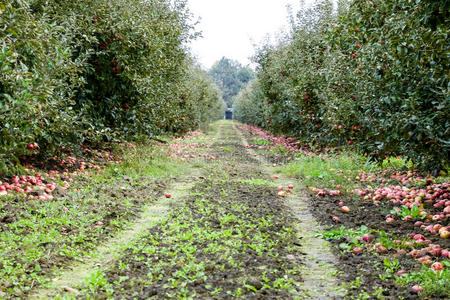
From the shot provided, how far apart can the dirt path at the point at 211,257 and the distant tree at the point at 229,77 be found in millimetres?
108590

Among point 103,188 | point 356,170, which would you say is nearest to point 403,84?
point 356,170

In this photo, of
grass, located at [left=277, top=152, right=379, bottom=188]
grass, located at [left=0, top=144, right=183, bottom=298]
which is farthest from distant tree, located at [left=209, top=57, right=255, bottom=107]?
grass, located at [left=0, top=144, right=183, bottom=298]

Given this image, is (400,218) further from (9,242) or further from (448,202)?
(9,242)

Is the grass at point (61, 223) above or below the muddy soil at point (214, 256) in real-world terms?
Answer: above

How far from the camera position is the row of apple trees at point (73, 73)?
5414 mm

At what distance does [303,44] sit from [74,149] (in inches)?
420

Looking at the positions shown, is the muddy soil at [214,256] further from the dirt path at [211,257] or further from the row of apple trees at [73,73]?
the row of apple trees at [73,73]

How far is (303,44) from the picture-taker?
1590cm

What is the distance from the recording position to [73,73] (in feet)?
26.5

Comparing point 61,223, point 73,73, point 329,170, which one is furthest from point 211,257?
point 329,170

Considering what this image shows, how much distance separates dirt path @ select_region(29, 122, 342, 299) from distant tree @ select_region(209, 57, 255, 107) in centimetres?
10859

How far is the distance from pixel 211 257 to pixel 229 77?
129 m

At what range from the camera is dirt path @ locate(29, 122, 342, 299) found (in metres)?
3.40

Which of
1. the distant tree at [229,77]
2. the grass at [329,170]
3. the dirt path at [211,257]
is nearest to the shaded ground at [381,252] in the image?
the dirt path at [211,257]
